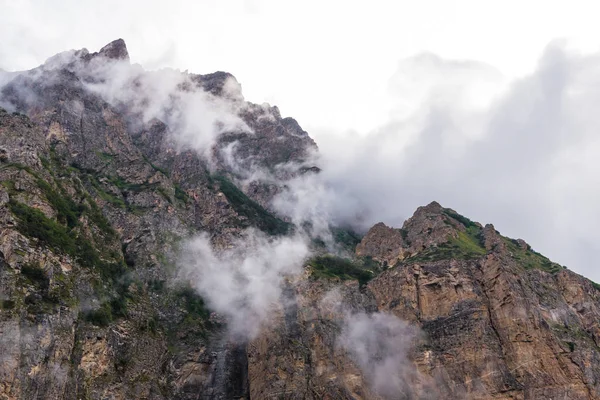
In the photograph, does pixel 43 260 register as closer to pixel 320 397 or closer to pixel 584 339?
pixel 320 397

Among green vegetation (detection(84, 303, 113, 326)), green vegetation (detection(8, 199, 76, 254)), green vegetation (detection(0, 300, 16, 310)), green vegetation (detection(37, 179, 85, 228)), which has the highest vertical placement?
green vegetation (detection(37, 179, 85, 228))

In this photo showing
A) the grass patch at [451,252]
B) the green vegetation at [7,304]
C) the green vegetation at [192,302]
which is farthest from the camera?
the grass patch at [451,252]

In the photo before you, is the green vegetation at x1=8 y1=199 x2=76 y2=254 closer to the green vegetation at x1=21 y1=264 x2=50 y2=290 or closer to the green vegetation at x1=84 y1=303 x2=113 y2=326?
the green vegetation at x1=21 y1=264 x2=50 y2=290

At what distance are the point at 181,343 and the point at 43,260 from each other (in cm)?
5335

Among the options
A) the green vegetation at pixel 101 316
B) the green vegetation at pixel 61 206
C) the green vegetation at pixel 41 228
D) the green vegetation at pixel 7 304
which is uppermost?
the green vegetation at pixel 61 206

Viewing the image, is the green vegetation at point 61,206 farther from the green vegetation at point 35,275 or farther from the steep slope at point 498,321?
the steep slope at point 498,321

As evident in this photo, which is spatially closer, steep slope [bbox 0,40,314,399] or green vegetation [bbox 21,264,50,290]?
steep slope [bbox 0,40,314,399]

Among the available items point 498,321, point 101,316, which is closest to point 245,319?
point 101,316

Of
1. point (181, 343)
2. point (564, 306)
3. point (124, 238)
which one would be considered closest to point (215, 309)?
point (181, 343)

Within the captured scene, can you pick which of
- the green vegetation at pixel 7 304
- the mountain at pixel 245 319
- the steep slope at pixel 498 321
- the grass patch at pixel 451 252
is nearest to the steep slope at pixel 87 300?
the green vegetation at pixel 7 304

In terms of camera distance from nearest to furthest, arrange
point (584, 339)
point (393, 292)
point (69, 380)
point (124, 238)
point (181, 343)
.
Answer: point (69, 380)
point (584, 339)
point (181, 343)
point (393, 292)
point (124, 238)

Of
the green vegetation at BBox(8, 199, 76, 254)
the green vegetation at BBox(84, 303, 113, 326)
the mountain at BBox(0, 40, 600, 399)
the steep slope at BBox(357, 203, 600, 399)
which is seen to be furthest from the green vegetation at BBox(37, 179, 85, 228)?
the steep slope at BBox(357, 203, 600, 399)

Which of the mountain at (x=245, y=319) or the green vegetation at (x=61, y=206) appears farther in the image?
the green vegetation at (x=61, y=206)

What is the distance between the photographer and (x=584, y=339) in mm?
149375
